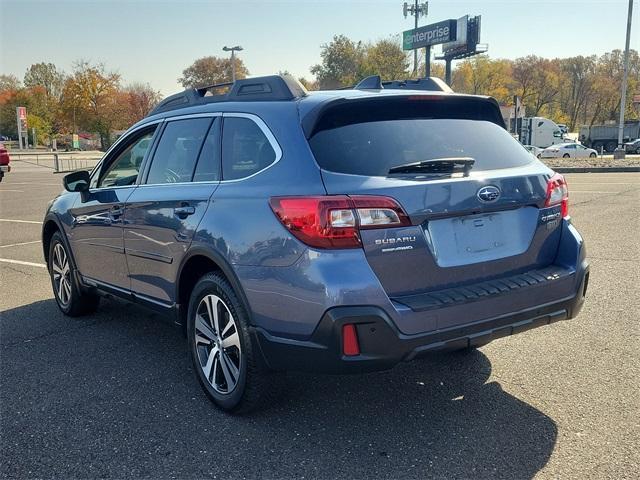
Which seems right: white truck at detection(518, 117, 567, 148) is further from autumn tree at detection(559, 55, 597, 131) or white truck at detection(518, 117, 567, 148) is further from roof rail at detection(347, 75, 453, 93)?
roof rail at detection(347, 75, 453, 93)

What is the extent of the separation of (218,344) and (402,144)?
5.09 ft

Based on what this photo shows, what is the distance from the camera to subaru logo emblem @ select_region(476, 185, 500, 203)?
299 cm

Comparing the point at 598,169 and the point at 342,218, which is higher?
the point at 342,218

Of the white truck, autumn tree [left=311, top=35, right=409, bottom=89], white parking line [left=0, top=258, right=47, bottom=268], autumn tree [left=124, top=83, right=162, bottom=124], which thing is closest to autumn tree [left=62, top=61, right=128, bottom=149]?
autumn tree [left=124, top=83, right=162, bottom=124]

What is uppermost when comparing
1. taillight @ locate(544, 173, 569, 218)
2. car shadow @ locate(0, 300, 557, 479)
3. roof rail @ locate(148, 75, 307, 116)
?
roof rail @ locate(148, 75, 307, 116)

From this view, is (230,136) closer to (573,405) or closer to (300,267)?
(300,267)

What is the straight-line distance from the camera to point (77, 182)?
4.82 metres

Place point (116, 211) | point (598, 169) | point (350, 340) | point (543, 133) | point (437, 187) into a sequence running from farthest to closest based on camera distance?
point (543, 133) → point (598, 169) → point (116, 211) → point (437, 187) → point (350, 340)

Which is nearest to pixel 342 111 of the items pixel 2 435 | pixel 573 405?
pixel 573 405

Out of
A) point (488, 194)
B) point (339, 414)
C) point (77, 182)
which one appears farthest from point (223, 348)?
point (77, 182)

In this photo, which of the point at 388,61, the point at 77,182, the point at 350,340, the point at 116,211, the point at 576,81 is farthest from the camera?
the point at 576,81

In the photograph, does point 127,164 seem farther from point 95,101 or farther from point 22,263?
point 95,101

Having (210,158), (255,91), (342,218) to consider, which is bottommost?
(342,218)

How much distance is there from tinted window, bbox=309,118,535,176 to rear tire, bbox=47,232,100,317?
3.15 m
